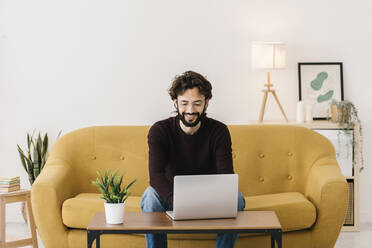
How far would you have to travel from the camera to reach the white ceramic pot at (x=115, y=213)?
7.73ft

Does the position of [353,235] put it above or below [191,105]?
below

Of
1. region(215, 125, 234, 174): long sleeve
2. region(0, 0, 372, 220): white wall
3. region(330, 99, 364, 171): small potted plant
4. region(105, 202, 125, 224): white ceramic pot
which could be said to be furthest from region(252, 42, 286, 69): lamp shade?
region(105, 202, 125, 224): white ceramic pot

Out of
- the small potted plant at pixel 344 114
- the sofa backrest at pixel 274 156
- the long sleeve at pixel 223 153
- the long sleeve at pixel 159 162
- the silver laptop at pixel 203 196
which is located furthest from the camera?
the small potted plant at pixel 344 114

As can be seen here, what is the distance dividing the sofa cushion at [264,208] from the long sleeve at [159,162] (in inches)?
16.3

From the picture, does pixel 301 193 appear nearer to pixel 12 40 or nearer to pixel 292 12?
pixel 292 12

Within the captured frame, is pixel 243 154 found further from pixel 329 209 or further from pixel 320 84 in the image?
pixel 320 84

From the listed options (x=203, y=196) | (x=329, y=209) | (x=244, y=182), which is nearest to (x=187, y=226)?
(x=203, y=196)

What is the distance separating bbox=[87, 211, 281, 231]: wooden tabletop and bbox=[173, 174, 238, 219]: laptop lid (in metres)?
0.04

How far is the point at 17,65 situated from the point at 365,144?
320 cm

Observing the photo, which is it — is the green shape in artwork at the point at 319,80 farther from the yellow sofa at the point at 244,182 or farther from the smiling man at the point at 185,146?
the smiling man at the point at 185,146

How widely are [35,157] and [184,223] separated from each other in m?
2.45

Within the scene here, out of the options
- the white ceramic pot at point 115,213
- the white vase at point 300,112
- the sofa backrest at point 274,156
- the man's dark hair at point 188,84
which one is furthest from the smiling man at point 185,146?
the white vase at point 300,112

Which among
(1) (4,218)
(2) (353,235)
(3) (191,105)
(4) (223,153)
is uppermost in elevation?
(3) (191,105)

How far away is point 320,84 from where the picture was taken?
4609 mm
